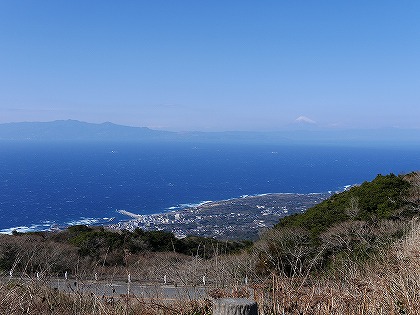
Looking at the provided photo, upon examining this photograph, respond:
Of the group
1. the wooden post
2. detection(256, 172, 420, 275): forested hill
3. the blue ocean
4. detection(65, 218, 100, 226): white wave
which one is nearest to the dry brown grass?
the wooden post

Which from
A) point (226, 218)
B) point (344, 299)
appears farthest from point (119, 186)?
point (344, 299)

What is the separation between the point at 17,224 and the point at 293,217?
3255cm

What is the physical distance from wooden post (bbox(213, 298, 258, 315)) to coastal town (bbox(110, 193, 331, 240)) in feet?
91.3

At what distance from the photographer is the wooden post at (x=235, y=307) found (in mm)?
2309

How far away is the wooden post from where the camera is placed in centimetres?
231

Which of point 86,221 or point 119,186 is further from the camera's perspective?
point 119,186

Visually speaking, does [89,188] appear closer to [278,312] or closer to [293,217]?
[293,217]

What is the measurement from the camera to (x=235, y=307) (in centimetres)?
231

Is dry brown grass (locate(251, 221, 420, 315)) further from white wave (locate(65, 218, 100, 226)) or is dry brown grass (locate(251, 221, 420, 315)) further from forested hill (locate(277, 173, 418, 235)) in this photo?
white wave (locate(65, 218, 100, 226))

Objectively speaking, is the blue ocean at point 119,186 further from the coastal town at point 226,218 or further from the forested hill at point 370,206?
the forested hill at point 370,206

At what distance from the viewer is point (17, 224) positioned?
42.3 meters

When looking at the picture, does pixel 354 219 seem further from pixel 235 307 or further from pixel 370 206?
pixel 235 307

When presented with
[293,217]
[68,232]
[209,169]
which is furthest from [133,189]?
[293,217]

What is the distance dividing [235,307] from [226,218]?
135 feet
